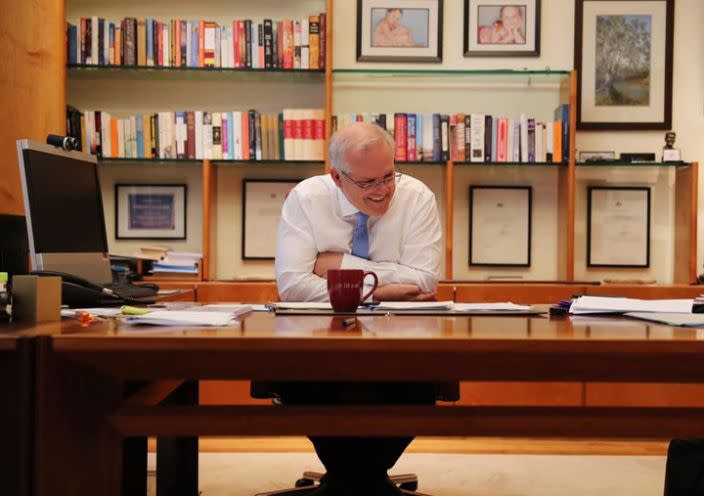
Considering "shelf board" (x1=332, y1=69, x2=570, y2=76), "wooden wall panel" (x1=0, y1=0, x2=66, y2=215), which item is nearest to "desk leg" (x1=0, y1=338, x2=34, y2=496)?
"wooden wall panel" (x1=0, y1=0, x2=66, y2=215)

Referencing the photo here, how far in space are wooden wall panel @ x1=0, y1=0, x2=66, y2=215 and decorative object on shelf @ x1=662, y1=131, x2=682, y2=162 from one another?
288 centimetres

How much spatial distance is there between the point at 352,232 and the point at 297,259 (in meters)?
0.25

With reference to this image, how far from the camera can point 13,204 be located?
3.12 meters

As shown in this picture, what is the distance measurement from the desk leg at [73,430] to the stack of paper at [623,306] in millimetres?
970

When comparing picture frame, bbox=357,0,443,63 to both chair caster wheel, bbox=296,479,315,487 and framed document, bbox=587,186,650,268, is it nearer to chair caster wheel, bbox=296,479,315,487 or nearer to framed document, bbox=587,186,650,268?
framed document, bbox=587,186,650,268

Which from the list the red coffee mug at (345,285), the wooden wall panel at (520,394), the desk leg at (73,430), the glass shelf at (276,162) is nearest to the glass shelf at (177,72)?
the glass shelf at (276,162)

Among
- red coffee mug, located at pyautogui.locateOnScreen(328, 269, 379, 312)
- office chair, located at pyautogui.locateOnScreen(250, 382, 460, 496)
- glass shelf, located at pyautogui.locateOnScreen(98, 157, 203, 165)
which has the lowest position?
office chair, located at pyautogui.locateOnScreen(250, 382, 460, 496)

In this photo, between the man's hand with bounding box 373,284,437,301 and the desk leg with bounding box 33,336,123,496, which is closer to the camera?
the desk leg with bounding box 33,336,123,496

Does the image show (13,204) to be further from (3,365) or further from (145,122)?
(3,365)

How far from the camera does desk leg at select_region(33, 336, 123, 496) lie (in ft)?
3.53

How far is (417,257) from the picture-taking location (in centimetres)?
250

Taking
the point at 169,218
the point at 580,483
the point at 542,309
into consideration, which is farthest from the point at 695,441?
the point at 169,218

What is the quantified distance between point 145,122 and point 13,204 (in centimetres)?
78

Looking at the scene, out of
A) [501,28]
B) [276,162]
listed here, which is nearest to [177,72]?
[276,162]
